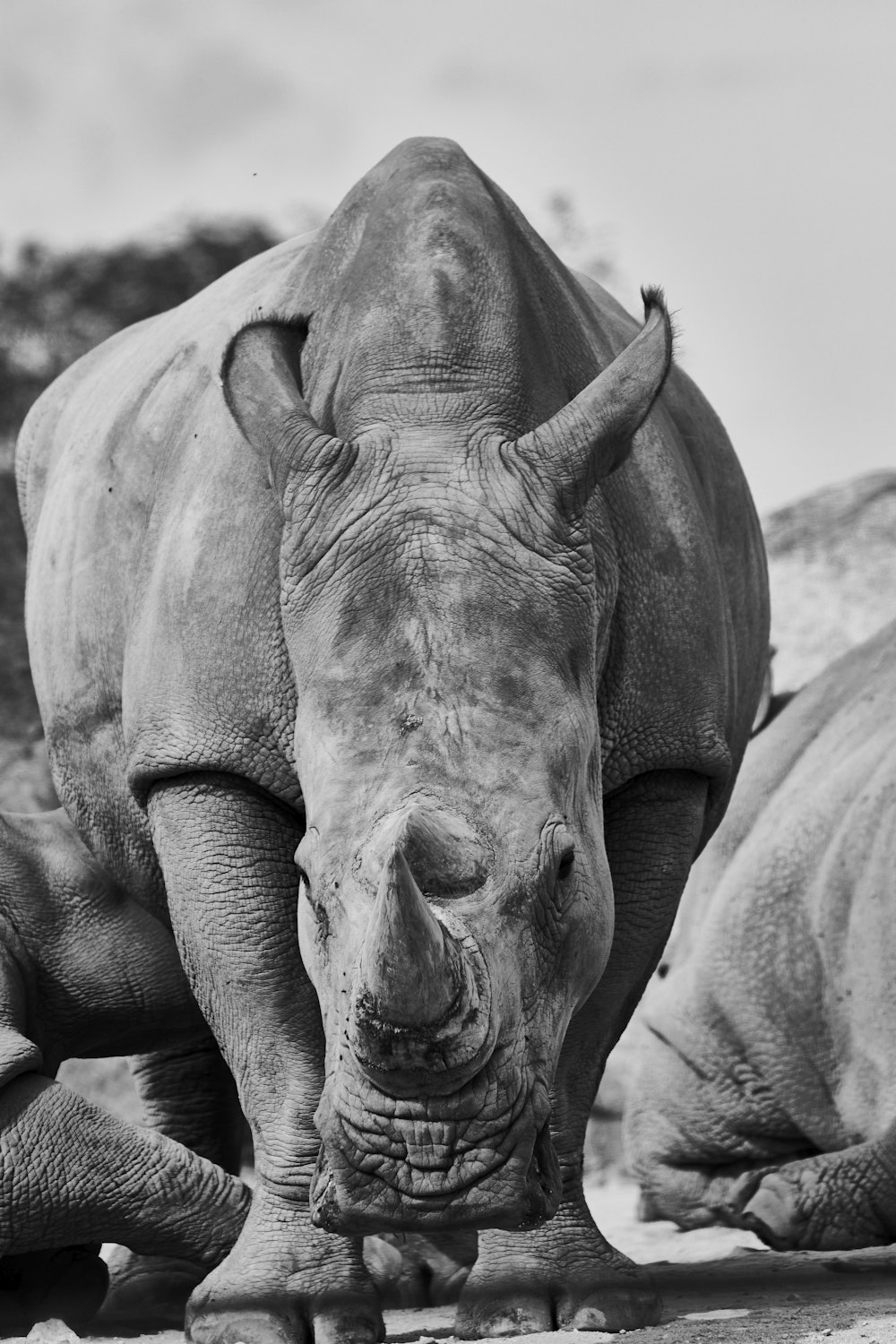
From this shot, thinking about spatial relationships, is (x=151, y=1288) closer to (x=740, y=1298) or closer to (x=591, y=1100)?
(x=591, y=1100)

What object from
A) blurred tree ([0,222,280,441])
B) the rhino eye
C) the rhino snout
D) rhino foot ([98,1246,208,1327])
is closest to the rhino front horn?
the rhino snout

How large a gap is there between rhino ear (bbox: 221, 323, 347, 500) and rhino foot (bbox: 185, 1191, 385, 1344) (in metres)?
1.56

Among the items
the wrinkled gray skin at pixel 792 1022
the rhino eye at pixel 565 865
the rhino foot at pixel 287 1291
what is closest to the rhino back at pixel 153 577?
the rhino eye at pixel 565 865

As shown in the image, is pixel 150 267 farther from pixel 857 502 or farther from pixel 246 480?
pixel 246 480

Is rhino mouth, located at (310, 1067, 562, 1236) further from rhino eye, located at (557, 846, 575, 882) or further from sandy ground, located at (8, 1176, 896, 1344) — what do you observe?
sandy ground, located at (8, 1176, 896, 1344)

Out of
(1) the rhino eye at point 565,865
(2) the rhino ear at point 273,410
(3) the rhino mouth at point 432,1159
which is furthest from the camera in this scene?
(2) the rhino ear at point 273,410

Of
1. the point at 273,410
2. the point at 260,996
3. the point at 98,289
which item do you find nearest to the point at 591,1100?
the point at 260,996

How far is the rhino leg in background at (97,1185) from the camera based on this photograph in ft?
18.4

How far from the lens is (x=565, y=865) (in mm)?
4625

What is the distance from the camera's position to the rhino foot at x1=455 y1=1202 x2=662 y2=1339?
507 centimetres

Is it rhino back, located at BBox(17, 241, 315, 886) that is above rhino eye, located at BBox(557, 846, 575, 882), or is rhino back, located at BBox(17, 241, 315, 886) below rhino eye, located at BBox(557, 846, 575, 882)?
above

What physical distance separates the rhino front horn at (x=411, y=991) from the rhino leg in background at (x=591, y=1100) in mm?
1068

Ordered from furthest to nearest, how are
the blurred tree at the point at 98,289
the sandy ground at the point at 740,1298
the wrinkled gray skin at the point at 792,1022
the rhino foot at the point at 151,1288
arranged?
1. the blurred tree at the point at 98,289
2. the wrinkled gray skin at the point at 792,1022
3. the rhino foot at the point at 151,1288
4. the sandy ground at the point at 740,1298

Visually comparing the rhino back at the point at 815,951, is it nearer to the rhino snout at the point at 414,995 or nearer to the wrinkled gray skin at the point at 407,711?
the wrinkled gray skin at the point at 407,711
